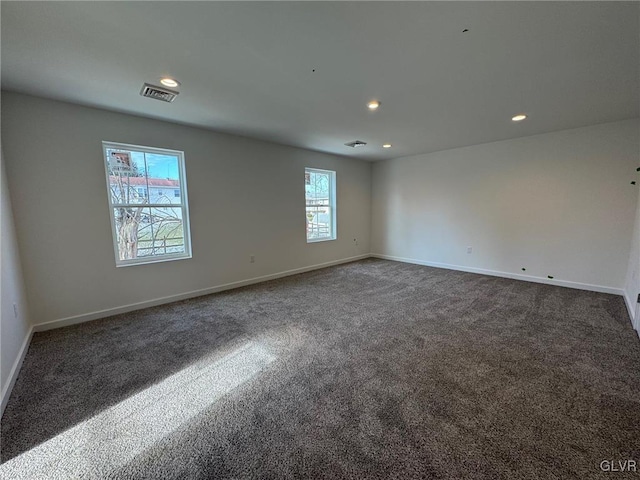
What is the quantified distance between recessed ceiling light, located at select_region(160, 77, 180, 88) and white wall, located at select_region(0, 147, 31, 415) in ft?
5.45

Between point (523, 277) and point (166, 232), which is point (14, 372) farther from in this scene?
point (523, 277)

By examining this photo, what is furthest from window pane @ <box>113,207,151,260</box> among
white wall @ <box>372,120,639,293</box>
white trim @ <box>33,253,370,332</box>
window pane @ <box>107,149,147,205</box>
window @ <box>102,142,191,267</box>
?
white wall @ <box>372,120,639,293</box>

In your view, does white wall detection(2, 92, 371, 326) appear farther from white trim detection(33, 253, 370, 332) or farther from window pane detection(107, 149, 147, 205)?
window pane detection(107, 149, 147, 205)

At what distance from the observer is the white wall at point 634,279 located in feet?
9.03

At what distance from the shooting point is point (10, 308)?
2127 millimetres

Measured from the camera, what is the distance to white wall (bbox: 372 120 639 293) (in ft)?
11.9

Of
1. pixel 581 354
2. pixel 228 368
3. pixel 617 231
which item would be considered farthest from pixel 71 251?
pixel 617 231

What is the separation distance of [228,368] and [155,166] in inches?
111

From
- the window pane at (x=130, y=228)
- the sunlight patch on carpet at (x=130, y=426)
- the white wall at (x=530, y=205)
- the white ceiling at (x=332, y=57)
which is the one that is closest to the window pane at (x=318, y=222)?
the white wall at (x=530, y=205)

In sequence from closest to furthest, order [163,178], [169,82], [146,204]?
[169,82]
[146,204]
[163,178]

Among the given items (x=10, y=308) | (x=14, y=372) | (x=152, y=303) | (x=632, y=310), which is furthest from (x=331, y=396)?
(x=632, y=310)

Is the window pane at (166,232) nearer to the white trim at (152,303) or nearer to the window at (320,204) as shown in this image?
the white trim at (152,303)

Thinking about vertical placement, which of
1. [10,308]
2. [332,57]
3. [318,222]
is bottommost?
[10,308]

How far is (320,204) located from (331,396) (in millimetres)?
4325
